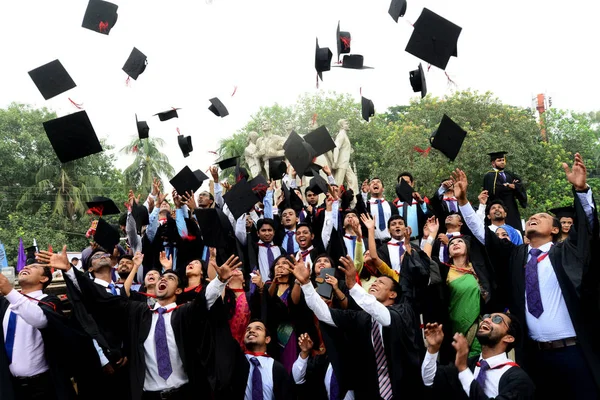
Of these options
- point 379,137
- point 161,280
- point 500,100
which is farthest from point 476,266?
point 379,137

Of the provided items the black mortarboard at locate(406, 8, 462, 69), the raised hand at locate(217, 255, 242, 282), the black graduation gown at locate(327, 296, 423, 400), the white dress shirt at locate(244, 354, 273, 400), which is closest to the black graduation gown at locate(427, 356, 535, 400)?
the black graduation gown at locate(327, 296, 423, 400)

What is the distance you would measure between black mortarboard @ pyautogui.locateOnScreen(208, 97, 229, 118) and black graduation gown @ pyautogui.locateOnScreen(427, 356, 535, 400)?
6470 millimetres

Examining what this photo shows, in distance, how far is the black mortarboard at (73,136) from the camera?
24.5 feet

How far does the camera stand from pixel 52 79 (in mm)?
8102

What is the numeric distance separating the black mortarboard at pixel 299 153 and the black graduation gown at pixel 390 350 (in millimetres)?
3327

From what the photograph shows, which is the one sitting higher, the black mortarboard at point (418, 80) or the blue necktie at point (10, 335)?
the black mortarboard at point (418, 80)

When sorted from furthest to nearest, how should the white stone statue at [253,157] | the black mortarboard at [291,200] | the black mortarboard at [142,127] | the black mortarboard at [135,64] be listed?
the white stone statue at [253,157] < the black mortarboard at [142,127] < the black mortarboard at [135,64] < the black mortarboard at [291,200]

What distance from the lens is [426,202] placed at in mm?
8320

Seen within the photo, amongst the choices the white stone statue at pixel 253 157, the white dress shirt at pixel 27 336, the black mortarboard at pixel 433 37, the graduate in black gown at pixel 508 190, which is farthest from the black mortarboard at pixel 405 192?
the white stone statue at pixel 253 157

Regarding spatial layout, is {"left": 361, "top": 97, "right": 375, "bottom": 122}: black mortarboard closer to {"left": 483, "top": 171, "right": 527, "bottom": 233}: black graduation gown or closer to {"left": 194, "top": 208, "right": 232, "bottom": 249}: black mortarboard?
{"left": 483, "top": 171, "right": 527, "bottom": 233}: black graduation gown

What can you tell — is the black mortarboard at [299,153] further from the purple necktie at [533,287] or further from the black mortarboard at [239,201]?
the purple necktie at [533,287]

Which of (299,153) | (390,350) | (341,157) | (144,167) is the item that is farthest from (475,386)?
(144,167)

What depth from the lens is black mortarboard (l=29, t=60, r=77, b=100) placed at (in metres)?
8.04

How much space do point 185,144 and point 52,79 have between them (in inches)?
83.2
